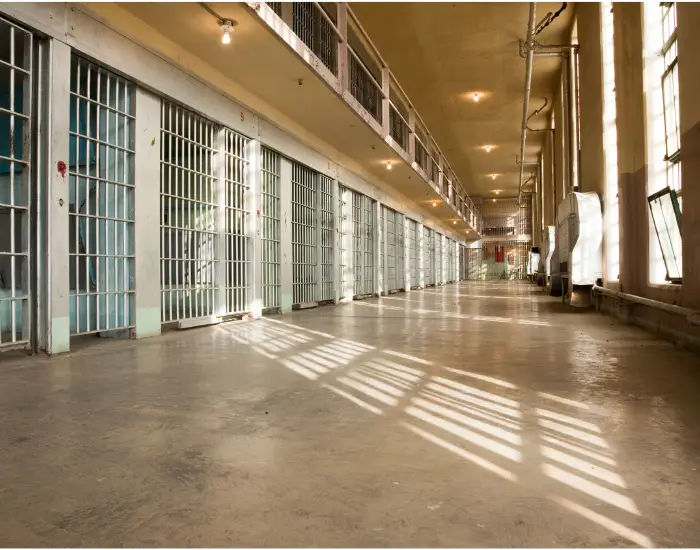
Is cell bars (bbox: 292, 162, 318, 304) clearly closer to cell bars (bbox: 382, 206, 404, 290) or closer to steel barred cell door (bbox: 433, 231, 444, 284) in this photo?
cell bars (bbox: 382, 206, 404, 290)

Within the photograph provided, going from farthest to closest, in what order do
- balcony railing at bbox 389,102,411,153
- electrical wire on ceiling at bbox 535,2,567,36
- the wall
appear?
balcony railing at bbox 389,102,411,153 < electrical wire on ceiling at bbox 535,2,567,36 < the wall

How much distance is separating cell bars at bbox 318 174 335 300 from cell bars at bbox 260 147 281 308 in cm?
288

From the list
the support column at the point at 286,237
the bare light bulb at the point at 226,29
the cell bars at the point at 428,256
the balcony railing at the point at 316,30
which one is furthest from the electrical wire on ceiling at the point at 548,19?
the cell bars at the point at 428,256

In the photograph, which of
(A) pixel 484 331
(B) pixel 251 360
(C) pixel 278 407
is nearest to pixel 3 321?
(B) pixel 251 360

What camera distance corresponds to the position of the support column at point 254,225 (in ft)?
37.0

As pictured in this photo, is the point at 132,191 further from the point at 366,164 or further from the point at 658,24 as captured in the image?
the point at 366,164

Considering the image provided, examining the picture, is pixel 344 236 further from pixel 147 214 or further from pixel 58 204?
pixel 58 204

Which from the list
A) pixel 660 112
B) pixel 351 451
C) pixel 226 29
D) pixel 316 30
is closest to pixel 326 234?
pixel 316 30

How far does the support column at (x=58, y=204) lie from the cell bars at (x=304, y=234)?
305 inches

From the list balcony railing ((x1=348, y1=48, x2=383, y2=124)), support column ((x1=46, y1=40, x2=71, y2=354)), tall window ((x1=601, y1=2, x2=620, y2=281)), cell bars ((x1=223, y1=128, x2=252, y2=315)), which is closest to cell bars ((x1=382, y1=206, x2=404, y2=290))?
balcony railing ((x1=348, y1=48, x2=383, y2=124))

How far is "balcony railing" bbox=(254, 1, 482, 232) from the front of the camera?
34.2ft

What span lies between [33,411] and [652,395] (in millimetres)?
4454

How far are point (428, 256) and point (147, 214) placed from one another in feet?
88.8

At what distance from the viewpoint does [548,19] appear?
15.9 meters
